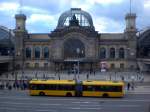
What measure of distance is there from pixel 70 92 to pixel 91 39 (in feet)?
228

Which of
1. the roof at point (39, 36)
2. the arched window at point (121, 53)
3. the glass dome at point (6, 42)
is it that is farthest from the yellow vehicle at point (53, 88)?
the glass dome at point (6, 42)

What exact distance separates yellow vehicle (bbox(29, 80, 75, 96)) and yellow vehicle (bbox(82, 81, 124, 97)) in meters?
1.93

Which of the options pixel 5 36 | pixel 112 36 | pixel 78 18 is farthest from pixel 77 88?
pixel 5 36

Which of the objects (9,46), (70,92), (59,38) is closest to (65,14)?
(59,38)

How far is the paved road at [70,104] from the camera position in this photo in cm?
4612

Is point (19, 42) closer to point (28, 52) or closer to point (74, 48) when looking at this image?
point (28, 52)

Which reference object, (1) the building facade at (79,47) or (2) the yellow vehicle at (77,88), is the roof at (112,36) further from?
(2) the yellow vehicle at (77,88)

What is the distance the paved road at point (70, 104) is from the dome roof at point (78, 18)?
7469cm

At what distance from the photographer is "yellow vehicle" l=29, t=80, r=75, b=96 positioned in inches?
2382

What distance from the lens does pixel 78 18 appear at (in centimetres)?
13525

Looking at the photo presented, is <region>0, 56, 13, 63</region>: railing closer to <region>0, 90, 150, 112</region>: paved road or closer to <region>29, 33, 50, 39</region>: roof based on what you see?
<region>29, 33, 50, 39</region>: roof

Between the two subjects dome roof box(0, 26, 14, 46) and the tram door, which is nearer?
the tram door

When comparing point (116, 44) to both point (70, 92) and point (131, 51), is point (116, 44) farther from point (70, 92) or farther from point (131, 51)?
point (70, 92)

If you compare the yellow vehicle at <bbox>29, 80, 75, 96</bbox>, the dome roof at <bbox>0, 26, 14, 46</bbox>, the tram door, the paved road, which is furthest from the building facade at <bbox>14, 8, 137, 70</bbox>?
the paved road
